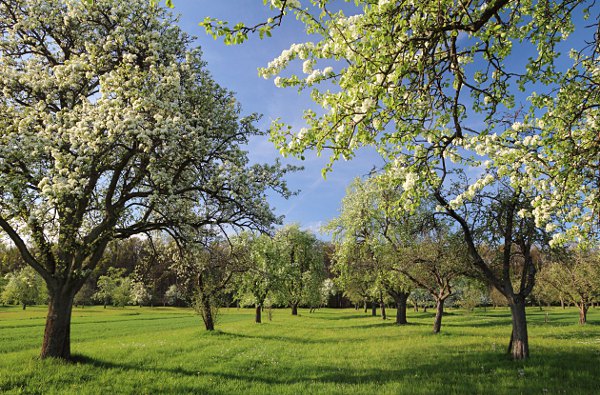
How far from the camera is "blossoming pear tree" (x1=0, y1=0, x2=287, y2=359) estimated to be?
13.2 meters

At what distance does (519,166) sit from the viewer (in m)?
11.9

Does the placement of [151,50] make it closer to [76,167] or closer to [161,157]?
[161,157]

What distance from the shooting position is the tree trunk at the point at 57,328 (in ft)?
49.7

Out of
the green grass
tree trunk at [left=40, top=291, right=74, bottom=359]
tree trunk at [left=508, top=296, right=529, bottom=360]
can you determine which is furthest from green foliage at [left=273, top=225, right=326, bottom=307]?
tree trunk at [left=40, top=291, right=74, bottom=359]

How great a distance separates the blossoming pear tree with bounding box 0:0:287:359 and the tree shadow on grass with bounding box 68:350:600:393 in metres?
5.57

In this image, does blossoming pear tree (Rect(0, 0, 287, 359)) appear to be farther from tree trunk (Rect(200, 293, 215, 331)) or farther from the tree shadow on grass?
tree trunk (Rect(200, 293, 215, 331))

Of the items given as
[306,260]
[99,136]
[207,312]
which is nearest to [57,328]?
[99,136]

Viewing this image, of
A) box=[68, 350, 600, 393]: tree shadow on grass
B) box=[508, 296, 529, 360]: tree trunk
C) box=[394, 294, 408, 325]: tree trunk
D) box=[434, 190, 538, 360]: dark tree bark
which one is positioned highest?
box=[434, 190, 538, 360]: dark tree bark

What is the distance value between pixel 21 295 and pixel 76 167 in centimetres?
8325

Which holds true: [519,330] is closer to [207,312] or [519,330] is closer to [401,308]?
[207,312]

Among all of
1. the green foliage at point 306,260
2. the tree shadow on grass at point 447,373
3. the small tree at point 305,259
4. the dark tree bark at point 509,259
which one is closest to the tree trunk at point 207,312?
the tree shadow on grass at point 447,373

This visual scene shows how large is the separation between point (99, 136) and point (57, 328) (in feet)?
28.7

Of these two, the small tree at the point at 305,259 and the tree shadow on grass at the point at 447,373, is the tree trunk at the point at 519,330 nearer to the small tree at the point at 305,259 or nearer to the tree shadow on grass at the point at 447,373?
the tree shadow on grass at the point at 447,373

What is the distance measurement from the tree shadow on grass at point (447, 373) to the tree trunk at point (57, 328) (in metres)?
0.89
